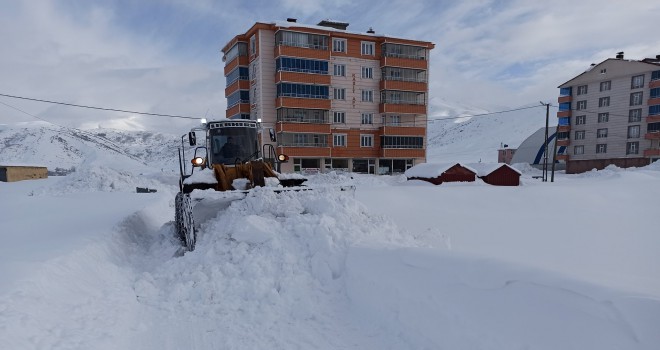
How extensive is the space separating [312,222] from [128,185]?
2435 cm

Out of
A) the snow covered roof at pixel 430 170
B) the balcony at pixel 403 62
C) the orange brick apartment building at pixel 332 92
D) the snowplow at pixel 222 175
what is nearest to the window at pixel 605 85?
the orange brick apartment building at pixel 332 92

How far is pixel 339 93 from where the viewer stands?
35.5 meters

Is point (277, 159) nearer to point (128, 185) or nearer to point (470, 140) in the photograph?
point (128, 185)

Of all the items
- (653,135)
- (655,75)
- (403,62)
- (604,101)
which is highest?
(403,62)

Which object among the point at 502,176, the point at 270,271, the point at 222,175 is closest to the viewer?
the point at 270,271

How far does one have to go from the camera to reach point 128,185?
1012 inches

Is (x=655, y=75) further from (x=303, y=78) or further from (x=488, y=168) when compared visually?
(x=303, y=78)

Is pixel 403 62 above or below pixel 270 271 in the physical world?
above

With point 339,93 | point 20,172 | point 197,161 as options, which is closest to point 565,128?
point 339,93

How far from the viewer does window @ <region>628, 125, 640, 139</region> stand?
147 ft

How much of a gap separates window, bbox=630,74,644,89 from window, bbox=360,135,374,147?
36564 millimetres

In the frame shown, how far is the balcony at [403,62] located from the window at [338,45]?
426cm

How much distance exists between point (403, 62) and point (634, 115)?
109ft

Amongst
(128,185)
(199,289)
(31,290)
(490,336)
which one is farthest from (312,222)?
(128,185)
